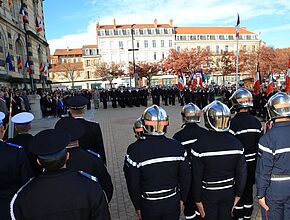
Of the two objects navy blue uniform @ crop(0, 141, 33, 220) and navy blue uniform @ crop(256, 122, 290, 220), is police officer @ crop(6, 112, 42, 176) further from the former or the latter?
navy blue uniform @ crop(256, 122, 290, 220)

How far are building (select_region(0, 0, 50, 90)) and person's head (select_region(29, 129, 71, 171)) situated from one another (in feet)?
66.0

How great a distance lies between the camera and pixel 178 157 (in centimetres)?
306

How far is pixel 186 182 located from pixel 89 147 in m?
2.08

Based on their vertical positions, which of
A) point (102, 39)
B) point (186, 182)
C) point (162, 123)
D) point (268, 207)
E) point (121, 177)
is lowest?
point (121, 177)

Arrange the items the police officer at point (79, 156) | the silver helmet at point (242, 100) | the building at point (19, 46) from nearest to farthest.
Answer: the police officer at point (79, 156) < the silver helmet at point (242, 100) < the building at point (19, 46)

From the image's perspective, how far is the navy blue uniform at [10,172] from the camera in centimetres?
288

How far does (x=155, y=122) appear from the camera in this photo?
124 inches

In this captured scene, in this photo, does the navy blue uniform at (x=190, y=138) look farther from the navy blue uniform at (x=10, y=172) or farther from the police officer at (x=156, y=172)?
the navy blue uniform at (x=10, y=172)

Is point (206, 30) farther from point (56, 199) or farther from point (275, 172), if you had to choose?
point (56, 199)

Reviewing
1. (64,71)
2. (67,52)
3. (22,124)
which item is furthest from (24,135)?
(67,52)

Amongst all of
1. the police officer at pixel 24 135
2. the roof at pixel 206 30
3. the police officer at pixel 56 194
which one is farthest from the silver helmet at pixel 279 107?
the roof at pixel 206 30

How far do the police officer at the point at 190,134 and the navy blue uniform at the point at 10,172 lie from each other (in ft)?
7.27

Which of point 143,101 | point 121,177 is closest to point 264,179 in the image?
point 121,177

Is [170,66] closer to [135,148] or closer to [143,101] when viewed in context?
[143,101]
